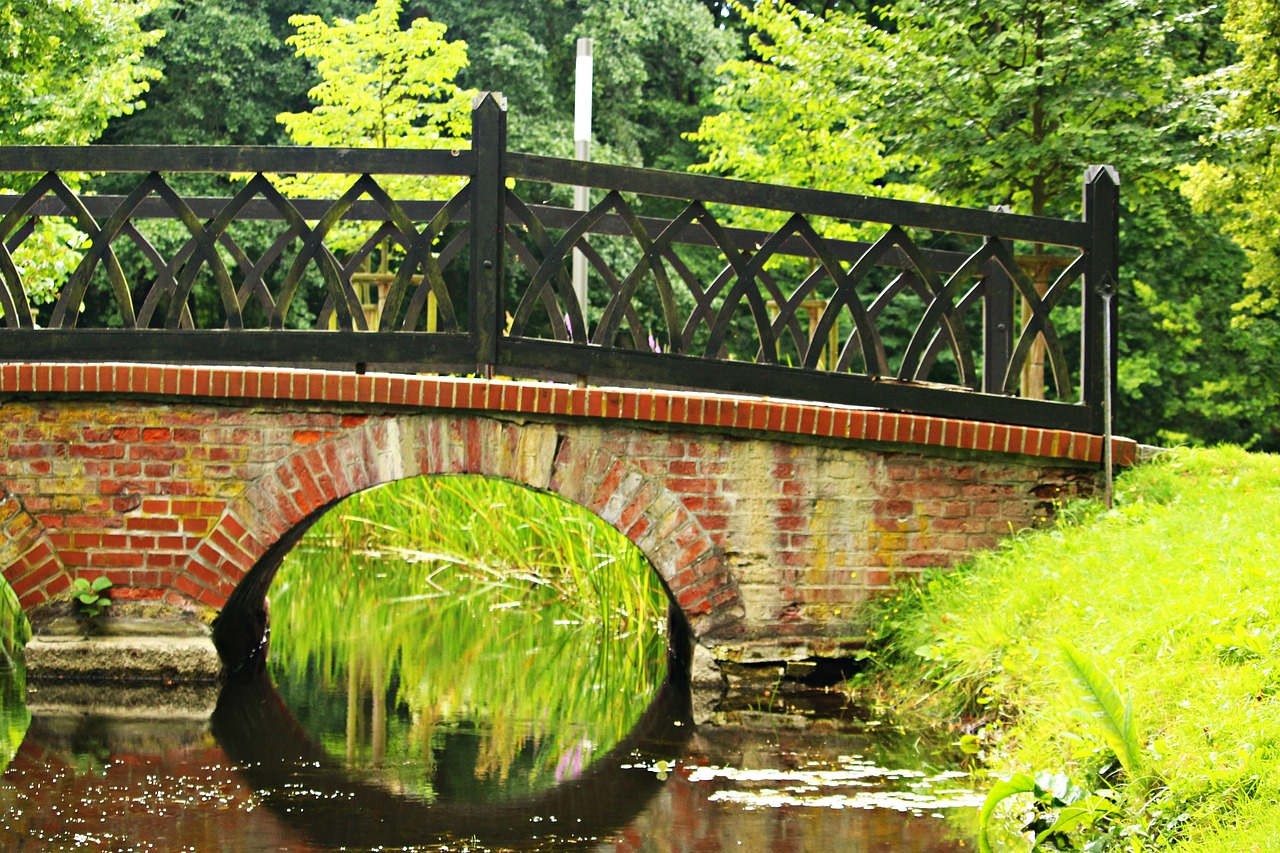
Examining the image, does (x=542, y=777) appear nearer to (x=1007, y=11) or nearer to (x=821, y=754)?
(x=821, y=754)

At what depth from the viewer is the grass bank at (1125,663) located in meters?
4.38

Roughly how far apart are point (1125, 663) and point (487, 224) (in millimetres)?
3621

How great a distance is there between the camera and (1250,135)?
859cm

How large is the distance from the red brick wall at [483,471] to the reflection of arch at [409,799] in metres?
0.83

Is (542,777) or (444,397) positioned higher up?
(444,397)

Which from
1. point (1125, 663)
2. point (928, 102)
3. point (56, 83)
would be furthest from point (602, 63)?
point (1125, 663)

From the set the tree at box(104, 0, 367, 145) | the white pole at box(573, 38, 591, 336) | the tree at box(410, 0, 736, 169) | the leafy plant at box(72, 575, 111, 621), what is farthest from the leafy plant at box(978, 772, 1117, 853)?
the tree at box(104, 0, 367, 145)

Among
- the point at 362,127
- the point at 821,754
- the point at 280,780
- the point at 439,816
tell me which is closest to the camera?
the point at 439,816

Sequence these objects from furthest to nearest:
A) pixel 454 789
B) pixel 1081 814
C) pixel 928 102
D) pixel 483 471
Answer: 1. pixel 928 102
2. pixel 483 471
3. pixel 454 789
4. pixel 1081 814

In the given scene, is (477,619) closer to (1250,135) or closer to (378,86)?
(1250,135)

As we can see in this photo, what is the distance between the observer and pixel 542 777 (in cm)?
610

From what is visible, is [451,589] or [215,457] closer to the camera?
[215,457]

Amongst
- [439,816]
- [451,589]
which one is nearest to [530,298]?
[439,816]

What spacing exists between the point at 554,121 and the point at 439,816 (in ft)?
62.7
